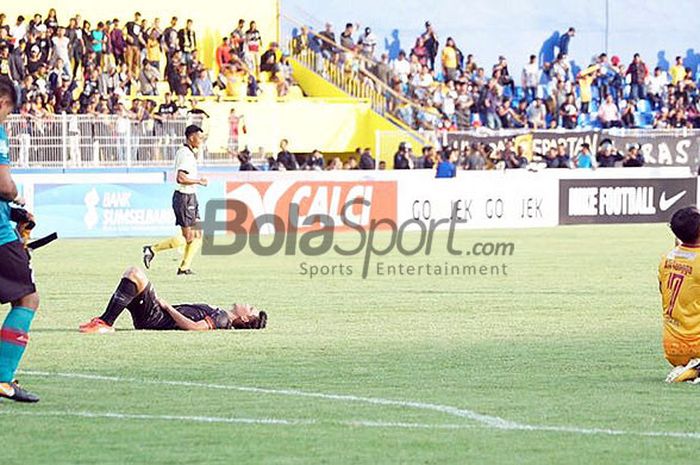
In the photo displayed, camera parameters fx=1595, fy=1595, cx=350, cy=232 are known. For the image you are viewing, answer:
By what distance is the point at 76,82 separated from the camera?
36.5m

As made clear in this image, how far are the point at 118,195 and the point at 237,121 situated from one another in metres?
6.99

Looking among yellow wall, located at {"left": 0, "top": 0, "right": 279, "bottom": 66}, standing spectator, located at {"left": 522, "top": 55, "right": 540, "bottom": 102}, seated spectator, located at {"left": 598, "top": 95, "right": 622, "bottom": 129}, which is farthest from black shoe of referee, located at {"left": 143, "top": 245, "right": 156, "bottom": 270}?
standing spectator, located at {"left": 522, "top": 55, "right": 540, "bottom": 102}

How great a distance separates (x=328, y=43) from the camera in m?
44.8

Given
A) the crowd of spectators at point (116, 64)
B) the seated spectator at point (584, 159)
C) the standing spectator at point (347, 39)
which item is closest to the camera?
the crowd of spectators at point (116, 64)

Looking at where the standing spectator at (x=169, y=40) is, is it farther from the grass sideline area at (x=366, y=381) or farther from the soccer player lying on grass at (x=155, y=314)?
the soccer player lying on grass at (x=155, y=314)

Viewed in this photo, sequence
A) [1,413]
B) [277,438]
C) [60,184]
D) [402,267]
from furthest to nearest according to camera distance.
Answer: [60,184]
[402,267]
[1,413]
[277,438]

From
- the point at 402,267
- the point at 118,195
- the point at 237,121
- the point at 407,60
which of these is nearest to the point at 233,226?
the point at 118,195

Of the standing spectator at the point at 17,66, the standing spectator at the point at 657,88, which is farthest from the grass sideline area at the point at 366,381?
the standing spectator at the point at 657,88

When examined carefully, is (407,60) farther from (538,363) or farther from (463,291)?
(538,363)

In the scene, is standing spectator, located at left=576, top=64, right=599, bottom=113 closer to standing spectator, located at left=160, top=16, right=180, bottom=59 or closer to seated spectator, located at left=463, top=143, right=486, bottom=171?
seated spectator, located at left=463, top=143, right=486, bottom=171

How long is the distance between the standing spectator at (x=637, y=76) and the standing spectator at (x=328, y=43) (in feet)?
30.1

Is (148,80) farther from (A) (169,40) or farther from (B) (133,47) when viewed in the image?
(A) (169,40)

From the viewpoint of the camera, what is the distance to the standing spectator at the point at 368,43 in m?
45.2

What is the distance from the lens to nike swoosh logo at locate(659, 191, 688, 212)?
37.3m
